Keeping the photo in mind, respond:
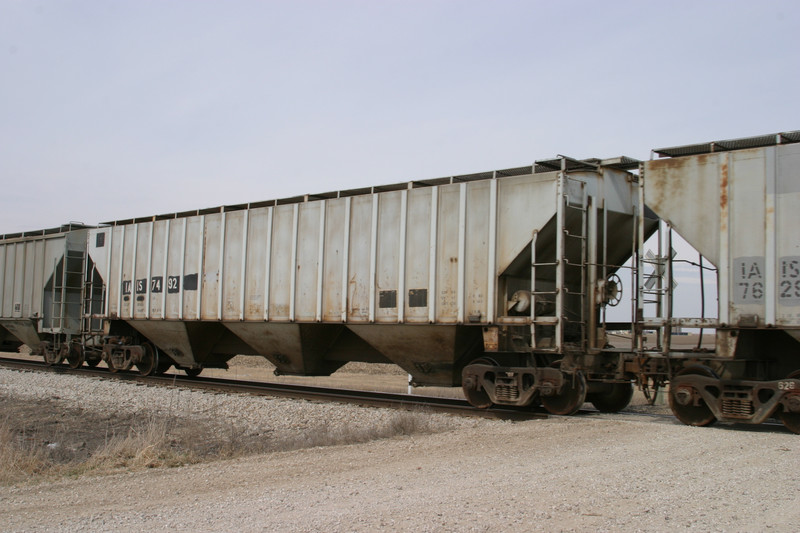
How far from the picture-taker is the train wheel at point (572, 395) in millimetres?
11195

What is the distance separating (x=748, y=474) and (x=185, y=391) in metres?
11.7

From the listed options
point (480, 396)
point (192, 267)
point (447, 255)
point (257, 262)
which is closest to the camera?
point (480, 396)

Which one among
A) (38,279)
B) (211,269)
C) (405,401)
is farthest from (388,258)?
(38,279)

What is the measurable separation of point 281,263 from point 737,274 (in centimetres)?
900

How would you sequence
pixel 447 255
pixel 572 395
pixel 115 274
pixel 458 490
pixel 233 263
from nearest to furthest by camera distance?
pixel 458 490
pixel 572 395
pixel 447 255
pixel 233 263
pixel 115 274

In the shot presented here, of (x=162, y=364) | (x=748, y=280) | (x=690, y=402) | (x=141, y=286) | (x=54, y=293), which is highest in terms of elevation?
(x=748, y=280)

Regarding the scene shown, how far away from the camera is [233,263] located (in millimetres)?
15945

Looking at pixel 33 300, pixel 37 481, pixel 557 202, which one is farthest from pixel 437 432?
pixel 33 300

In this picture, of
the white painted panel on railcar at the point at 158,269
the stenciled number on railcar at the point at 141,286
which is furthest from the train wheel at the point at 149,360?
the stenciled number on railcar at the point at 141,286

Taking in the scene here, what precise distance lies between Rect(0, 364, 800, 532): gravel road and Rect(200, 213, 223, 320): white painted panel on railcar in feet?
26.9

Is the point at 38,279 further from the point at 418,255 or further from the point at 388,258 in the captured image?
the point at 418,255

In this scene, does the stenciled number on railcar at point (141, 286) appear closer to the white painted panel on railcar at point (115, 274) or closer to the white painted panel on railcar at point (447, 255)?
the white painted panel on railcar at point (115, 274)

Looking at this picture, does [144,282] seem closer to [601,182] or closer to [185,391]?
[185,391]

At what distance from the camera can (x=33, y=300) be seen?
832 inches
